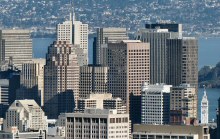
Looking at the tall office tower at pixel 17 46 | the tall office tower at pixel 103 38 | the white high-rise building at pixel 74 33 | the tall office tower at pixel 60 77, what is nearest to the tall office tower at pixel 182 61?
the tall office tower at pixel 103 38

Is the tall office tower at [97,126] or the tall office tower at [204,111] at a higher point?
the tall office tower at [97,126]

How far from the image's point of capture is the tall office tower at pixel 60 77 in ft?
320

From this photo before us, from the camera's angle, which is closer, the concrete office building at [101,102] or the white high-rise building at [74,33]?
the concrete office building at [101,102]

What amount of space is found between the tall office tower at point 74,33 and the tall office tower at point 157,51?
551 centimetres

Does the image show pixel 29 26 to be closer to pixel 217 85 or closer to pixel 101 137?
pixel 217 85

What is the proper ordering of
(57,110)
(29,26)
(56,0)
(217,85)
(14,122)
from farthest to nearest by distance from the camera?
1. (56,0)
2. (29,26)
3. (217,85)
4. (57,110)
5. (14,122)

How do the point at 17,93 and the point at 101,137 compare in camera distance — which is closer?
the point at 101,137

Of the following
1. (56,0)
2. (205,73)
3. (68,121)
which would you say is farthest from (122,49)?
(56,0)


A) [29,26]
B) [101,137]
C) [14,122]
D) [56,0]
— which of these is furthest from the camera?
[56,0]

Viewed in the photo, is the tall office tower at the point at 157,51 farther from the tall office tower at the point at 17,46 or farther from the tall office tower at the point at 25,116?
the tall office tower at the point at 25,116

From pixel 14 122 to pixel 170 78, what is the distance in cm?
Answer: 1722

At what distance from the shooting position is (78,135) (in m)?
60.9

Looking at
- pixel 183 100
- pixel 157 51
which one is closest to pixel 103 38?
pixel 157 51

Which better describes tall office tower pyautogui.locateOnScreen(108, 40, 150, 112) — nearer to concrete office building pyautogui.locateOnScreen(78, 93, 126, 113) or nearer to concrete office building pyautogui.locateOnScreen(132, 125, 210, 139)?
concrete office building pyautogui.locateOnScreen(78, 93, 126, 113)
